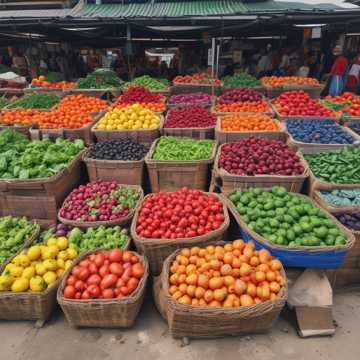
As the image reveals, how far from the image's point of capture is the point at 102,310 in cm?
261

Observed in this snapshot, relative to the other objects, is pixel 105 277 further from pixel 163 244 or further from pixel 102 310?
pixel 163 244

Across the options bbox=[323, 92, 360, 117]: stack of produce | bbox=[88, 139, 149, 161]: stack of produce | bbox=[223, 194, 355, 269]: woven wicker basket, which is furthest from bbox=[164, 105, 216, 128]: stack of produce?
bbox=[223, 194, 355, 269]: woven wicker basket

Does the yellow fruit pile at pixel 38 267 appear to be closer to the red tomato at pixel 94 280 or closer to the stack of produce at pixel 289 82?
the red tomato at pixel 94 280

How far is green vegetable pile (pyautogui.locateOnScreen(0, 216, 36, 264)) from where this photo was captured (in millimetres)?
3240

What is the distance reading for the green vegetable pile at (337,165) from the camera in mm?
3697

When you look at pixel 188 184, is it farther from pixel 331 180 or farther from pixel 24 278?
pixel 24 278

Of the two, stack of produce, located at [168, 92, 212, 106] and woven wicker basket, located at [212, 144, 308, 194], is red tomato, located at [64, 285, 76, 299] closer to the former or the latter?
woven wicker basket, located at [212, 144, 308, 194]

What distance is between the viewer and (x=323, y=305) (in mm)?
2783

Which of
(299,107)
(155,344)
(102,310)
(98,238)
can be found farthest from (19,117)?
(299,107)

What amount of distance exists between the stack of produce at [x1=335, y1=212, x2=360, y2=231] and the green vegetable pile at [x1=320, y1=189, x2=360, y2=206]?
0.44ft

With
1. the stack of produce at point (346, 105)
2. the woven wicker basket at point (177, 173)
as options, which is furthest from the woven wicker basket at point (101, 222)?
the stack of produce at point (346, 105)

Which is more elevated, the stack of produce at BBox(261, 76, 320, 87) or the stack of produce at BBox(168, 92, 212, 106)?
the stack of produce at BBox(261, 76, 320, 87)

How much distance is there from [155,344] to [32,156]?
2.74m

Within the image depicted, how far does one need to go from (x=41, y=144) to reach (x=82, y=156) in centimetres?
61
